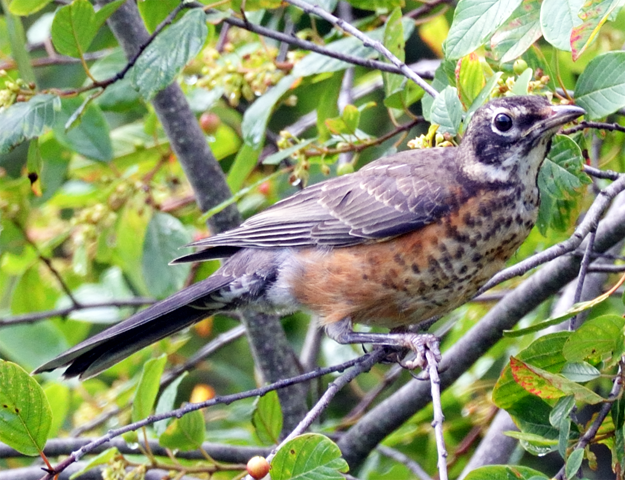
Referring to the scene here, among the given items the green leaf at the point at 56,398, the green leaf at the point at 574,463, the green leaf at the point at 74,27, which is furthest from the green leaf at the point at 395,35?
the green leaf at the point at 56,398

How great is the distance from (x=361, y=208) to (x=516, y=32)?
1033 millimetres

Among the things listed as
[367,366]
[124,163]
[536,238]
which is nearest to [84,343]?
[367,366]

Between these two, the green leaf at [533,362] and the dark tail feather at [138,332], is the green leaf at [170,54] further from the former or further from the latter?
the green leaf at [533,362]

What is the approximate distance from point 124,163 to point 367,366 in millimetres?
2151

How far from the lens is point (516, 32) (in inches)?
104

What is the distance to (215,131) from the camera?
4.58 metres

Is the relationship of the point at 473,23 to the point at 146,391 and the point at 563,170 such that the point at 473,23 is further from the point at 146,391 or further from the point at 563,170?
the point at 146,391

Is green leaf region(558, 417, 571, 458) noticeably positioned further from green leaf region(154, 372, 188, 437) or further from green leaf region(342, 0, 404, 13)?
green leaf region(342, 0, 404, 13)

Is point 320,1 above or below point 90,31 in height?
below

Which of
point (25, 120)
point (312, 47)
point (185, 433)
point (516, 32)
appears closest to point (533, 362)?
point (516, 32)

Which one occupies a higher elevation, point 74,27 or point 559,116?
point 74,27

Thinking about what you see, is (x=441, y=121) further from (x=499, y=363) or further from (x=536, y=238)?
(x=499, y=363)

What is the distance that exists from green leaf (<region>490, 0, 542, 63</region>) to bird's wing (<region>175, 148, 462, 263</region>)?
1.98ft

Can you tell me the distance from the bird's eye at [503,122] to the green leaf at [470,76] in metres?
0.15
